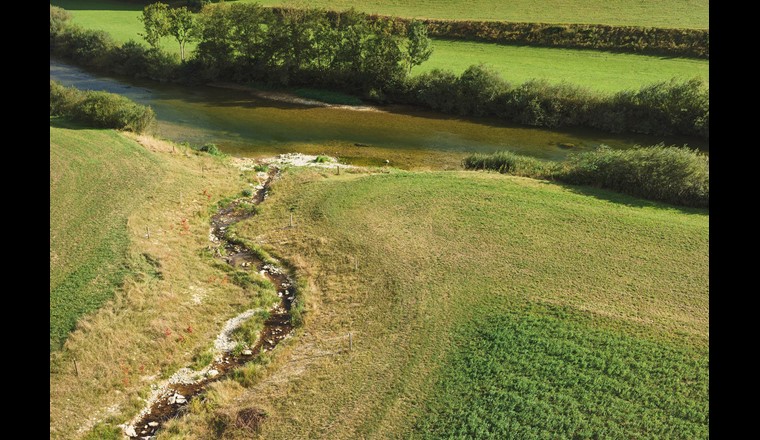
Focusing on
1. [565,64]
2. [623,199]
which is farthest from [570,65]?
[623,199]

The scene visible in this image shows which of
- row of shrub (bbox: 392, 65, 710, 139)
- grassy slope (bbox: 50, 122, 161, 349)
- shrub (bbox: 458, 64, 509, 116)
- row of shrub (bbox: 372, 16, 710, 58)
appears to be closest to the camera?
grassy slope (bbox: 50, 122, 161, 349)

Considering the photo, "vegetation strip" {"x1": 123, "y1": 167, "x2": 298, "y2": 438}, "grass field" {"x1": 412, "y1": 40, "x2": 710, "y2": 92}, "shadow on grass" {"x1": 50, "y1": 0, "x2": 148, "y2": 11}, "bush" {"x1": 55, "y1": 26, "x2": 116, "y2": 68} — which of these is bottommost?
"vegetation strip" {"x1": 123, "y1": 167, "x2": 298, "y2": 438}

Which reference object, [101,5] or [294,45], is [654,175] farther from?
[101,5]

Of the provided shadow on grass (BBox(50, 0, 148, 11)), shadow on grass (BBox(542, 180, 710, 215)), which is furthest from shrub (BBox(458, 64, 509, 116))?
shadow on grass (BBox(50, 0, 148, 11))

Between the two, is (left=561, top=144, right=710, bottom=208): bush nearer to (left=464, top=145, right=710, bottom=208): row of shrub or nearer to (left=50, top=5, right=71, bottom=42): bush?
(left=464, top=145, right=710, bottom=208): row of shrub
